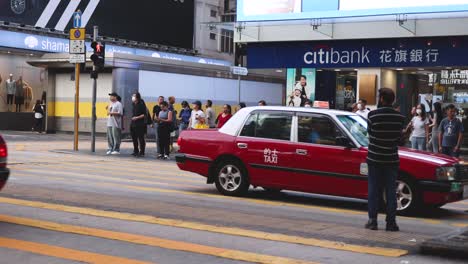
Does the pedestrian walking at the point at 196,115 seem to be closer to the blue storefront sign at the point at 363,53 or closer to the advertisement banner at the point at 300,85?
the advertisement banner at the point at 300,85

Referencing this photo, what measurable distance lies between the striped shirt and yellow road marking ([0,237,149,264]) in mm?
3326

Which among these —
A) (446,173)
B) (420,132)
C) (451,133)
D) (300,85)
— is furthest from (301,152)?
(300,85)

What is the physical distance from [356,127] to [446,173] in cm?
158

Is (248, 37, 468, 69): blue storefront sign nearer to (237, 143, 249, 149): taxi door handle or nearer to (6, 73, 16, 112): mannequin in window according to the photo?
(237, 143, 249, 149): taxi door handle

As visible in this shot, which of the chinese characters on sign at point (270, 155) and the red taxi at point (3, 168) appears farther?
the chinese characters on sign at point (270, 155)

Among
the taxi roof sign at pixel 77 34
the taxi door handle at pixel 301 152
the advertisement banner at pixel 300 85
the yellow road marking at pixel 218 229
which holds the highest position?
the taxi roof sign at pixel 77 34

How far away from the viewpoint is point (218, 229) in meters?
7.82

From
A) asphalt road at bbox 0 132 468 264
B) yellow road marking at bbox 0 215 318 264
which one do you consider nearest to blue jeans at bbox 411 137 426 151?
asphalt road at bbox 0 132 468 264

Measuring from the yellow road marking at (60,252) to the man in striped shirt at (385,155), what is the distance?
3.27m

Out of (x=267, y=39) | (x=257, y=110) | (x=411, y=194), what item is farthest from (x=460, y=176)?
(x=267, y=39)

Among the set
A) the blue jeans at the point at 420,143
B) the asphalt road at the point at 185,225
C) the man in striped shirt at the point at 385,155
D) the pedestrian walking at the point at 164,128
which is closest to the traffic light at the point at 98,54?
the pedestrian walking at the point at 164,128

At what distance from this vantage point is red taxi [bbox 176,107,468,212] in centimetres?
950

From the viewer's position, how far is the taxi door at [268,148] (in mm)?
10492

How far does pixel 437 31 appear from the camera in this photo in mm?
20516
